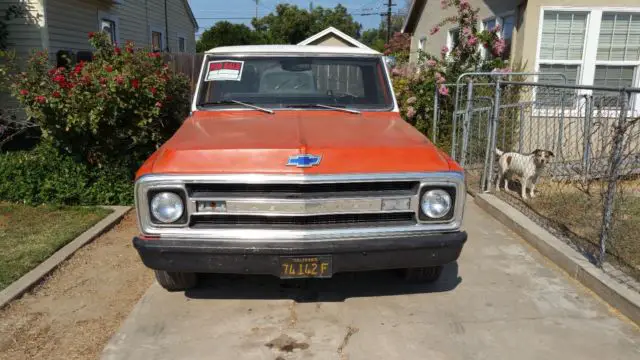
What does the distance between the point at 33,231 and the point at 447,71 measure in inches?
293

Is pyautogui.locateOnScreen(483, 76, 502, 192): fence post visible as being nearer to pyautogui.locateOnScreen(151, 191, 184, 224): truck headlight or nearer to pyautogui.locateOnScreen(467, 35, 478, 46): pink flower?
pyautogui.locateOnScreen(467, 35, 478, 46): pink flower

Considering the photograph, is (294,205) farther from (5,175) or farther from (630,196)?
(630,196)

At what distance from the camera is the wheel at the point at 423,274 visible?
4.14 m

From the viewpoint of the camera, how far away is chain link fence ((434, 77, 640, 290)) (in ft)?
15.0

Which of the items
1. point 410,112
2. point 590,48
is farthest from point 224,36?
point 590,48

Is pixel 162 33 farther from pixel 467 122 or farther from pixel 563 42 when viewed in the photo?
pixel 467 122

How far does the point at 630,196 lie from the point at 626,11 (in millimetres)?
3648

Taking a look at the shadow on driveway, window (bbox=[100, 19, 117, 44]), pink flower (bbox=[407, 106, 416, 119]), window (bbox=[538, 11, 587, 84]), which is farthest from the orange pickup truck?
window (bbox=[100, 19, 117, 44])

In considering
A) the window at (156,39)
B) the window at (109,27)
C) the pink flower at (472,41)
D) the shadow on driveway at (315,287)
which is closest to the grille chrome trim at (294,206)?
the shadow on driveway at (315,287)

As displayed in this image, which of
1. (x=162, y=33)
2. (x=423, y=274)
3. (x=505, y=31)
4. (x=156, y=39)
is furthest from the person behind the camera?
(x=162, y=33)

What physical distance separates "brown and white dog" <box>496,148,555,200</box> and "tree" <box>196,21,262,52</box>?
32552 millimetres

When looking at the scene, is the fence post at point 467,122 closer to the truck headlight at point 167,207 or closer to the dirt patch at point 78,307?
the dirt patch at point 78,307

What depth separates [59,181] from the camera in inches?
250

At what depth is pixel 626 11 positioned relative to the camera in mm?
8727
